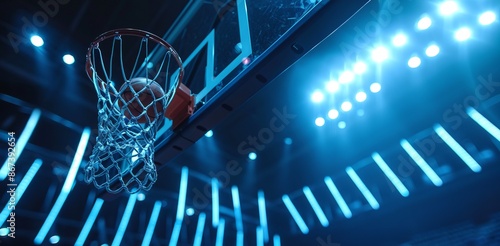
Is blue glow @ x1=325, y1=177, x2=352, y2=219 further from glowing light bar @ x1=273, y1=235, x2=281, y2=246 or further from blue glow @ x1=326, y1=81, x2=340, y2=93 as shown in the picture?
blue glow @ x1=326, y1=81, x2=340, y2=93

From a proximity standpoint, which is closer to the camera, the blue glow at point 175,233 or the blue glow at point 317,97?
the blue glow at point 317,97

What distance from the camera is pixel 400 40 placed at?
2.69 metres

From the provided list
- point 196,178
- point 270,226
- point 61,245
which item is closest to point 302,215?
point 270,226

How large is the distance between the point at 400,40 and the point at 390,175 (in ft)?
5.97

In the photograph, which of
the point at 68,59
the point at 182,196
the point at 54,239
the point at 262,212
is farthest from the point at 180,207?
the point at 68,59

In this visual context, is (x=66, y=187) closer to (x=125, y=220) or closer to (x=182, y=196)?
(x=125, y=220)

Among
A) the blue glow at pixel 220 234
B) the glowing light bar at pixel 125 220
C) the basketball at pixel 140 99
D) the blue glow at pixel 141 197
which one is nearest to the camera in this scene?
the basketball at pixel 140 99

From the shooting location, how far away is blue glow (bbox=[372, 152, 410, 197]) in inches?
145

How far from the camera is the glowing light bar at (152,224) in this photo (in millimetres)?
3751

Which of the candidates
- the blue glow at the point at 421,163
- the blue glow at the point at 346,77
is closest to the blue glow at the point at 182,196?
the blue glow at the point at 346,77

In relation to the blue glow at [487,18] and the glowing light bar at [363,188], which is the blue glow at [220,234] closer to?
the glowing light bar at [363,188]

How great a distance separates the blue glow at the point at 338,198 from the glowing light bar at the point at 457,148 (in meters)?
1.46

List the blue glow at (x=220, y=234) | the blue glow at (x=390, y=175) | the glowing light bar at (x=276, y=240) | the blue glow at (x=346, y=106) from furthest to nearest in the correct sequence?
1. the glowing light bar at (x=276, y=240)
2. the blue glow at (x=220, y=234)
3. the blue glow at (x=390, y=175)
4. the blue glow at (x=346, y=106)

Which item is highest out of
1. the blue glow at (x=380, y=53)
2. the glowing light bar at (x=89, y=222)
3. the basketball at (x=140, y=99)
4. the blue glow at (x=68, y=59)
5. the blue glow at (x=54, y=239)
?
the blue glow at (x=68, y=59)
